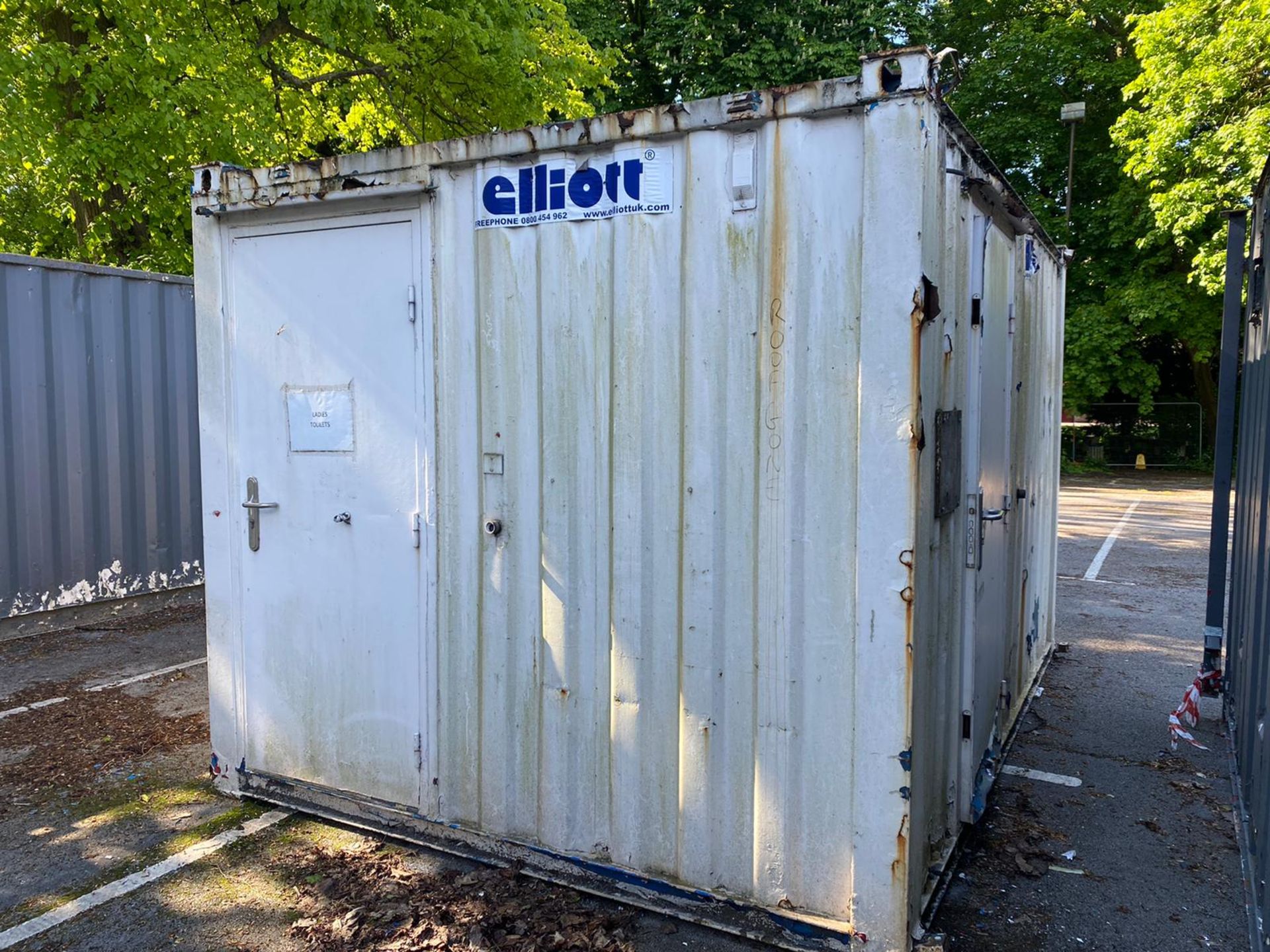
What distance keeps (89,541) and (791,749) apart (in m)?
6.99

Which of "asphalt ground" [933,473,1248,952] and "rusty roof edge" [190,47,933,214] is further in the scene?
"asphalt ground" [933,473,1248,952]

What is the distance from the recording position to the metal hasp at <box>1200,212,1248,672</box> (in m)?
5.38

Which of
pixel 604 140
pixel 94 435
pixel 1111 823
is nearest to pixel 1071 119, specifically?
pixel 1111 823

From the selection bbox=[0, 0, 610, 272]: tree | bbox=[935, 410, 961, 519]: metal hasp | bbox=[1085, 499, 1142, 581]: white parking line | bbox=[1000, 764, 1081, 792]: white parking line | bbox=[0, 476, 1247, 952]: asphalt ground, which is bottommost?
bbox=[1000, 764, 1081, 792]: white parking line

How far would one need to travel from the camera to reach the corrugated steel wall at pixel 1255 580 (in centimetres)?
330

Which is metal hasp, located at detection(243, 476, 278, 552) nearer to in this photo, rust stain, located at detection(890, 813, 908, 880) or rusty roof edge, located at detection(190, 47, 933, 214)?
rusty roof edge, located at detection(190, 47, 933, 214)

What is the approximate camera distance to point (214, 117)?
9.47 metres

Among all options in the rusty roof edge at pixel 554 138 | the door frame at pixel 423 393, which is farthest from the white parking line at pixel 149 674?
the rusty roof edge at pixel 554 138

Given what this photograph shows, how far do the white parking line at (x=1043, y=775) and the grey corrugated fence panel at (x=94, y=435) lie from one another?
729 cm

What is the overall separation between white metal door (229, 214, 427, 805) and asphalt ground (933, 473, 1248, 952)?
242cm

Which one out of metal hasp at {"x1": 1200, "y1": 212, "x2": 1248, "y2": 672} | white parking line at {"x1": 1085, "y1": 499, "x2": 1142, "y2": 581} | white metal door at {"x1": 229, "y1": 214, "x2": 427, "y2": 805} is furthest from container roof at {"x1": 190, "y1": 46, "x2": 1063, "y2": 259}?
white parking line at {"x1": 1085, "y1": 499, "x2": 1142, "y2": 581}

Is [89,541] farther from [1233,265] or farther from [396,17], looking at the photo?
[1233,265]

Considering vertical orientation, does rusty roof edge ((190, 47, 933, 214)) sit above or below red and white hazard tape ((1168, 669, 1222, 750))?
above

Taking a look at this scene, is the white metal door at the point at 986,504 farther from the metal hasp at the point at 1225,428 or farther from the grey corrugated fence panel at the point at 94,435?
the grey corrugated fence panel at the point at 94,435
